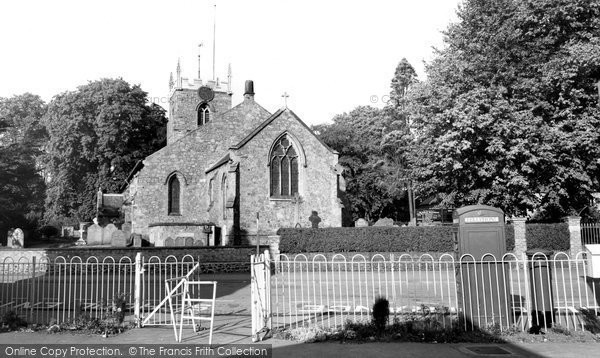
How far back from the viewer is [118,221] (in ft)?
155

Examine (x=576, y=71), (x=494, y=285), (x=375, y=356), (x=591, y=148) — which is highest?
(x=576, y=71)

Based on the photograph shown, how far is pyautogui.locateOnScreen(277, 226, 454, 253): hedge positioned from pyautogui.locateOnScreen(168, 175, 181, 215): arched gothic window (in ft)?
40.4

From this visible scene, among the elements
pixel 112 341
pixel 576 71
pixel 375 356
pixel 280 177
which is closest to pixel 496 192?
pixel 576 71

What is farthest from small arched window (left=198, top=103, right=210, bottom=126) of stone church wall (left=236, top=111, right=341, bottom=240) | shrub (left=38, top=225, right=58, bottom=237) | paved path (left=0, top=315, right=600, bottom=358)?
paved path (left=0, top=315, right=600, bottom=358)

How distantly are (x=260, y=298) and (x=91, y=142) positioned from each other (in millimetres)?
44460

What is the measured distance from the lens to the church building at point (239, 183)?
29203 mm

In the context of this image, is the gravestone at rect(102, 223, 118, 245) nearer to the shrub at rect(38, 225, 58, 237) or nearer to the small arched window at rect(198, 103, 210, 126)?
the small arched window at rect(198, 103, 210, 126)

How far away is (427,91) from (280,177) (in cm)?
1077

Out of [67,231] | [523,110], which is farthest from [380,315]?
[67,231]

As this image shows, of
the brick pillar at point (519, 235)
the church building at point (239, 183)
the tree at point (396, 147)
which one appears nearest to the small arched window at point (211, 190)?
the church building at point (239, 183)

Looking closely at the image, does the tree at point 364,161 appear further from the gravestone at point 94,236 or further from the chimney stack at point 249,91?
the gravestone at point 94,236

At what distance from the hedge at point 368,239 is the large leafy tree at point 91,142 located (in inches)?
1156

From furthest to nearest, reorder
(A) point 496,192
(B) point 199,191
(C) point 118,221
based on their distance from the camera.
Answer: (C) point 118,221, (B) point 199,191, (A) point 496,192

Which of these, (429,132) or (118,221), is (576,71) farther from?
(118,221)
